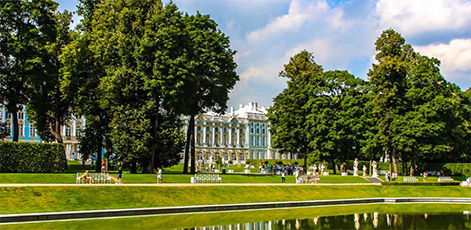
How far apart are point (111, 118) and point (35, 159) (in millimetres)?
7910

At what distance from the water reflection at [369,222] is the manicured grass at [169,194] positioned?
7563 mm

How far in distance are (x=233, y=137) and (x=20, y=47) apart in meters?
85.3

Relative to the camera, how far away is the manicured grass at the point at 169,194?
24.4 meters

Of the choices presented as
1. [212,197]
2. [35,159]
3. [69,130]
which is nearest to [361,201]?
[212,197]

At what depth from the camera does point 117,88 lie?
37.9 meters

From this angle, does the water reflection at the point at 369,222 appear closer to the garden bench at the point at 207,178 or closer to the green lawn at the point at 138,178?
the garden bench at the point at 207,178

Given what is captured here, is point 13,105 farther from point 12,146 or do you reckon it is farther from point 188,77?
point 188,77

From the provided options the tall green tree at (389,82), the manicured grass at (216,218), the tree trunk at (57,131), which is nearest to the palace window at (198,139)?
the tall green tree at (389,82)

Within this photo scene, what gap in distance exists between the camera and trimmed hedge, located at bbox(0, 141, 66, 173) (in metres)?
33.1

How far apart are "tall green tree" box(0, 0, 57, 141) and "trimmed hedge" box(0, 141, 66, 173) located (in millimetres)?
5339

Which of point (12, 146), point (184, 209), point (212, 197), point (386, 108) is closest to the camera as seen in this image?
point (184, 209)

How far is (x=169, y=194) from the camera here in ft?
95.5

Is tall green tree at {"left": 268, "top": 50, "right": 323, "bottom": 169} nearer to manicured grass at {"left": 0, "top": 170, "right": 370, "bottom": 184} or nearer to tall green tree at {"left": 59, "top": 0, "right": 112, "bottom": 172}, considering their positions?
manicured grass at {"left": 0, "top": 170, "right": 370, "bottom": 184}

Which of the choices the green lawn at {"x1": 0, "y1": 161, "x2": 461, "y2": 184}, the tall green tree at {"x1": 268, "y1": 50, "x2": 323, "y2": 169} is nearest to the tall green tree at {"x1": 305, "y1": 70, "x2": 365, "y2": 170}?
the tall green tree at {"x1": 268, "y1": 50, "x2": 323, "y2": 169}
